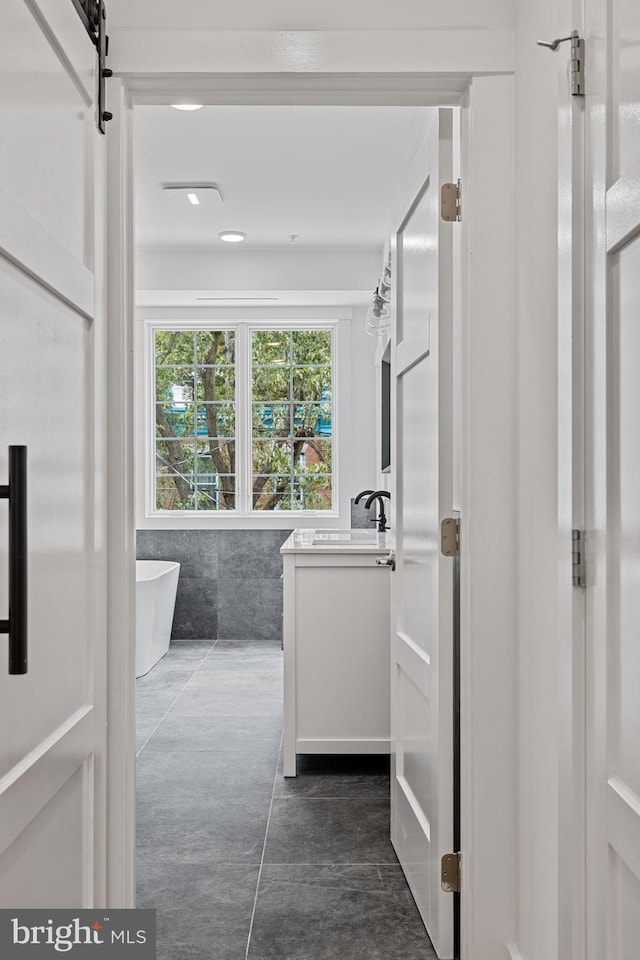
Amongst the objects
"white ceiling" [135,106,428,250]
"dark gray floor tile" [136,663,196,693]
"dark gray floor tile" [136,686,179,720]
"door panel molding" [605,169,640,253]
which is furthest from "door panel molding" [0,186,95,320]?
"dark gray floor tile" [136,663,196,693]

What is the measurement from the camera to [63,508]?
1473 millimetres

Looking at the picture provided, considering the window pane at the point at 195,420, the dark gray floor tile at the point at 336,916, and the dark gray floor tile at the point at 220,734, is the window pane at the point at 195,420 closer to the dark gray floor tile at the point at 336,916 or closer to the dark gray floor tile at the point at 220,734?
the dark gray floor tile at the point at 220,734

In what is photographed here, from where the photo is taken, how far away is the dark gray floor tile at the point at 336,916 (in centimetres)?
200

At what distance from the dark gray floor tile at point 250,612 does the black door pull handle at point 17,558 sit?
5.04 m

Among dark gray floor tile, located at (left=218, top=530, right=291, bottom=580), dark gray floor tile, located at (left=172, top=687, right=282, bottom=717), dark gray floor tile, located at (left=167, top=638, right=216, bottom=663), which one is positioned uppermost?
dark gray floor tile, located at (left=218, top=530, right=291, bottom=580)

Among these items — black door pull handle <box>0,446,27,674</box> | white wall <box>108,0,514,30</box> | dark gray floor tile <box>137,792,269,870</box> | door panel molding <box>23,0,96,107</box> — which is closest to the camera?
black door pull handle <box>0,446,27,674</box>

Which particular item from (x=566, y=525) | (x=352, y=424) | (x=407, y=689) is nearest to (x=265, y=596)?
(x=352, y=424)

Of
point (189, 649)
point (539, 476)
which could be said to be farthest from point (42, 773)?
point (189, 649)

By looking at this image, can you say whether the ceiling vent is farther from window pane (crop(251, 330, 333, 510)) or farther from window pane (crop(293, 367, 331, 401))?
window pane (crop(293, 367, 331, 401))

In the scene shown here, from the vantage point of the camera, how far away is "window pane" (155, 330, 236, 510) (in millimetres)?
6199

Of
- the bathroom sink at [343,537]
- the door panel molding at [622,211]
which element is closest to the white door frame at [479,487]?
the door panel molding at [622,211]

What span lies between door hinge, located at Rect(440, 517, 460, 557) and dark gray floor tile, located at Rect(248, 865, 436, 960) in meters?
0.99

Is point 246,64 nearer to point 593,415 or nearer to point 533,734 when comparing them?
point 593,415

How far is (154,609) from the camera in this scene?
16.9ft
